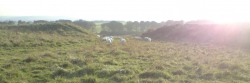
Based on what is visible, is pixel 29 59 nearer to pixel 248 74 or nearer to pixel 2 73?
pixel 2 73

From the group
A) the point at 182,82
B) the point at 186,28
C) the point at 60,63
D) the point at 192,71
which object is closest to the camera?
the point at 182,82

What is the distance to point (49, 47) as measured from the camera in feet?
55.9

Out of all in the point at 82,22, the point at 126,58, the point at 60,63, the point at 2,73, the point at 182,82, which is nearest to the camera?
the point at 182,82

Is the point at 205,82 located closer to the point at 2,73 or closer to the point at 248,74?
the point at 248,74

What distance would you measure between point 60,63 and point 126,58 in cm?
376

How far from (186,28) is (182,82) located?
23.6 meters

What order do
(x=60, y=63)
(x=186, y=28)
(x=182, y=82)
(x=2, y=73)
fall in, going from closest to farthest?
(x=182, y=82) → (x=2, y=73) → (x=60, y=63) → (x=186, y=28)

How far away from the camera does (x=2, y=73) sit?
8430mm

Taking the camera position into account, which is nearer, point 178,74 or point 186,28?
point 178,74

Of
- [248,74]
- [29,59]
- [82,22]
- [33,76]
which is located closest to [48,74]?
[33,76]

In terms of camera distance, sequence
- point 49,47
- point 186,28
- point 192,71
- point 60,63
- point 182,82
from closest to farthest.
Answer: point 182,82 → point 192,71 → point 60,63 → point 49,47 → point 186,28

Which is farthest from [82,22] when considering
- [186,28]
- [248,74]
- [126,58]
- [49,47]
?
[248,74]

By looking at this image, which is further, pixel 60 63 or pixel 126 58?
pixel 126 58

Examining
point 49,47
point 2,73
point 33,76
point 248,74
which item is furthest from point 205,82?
point 49,47
